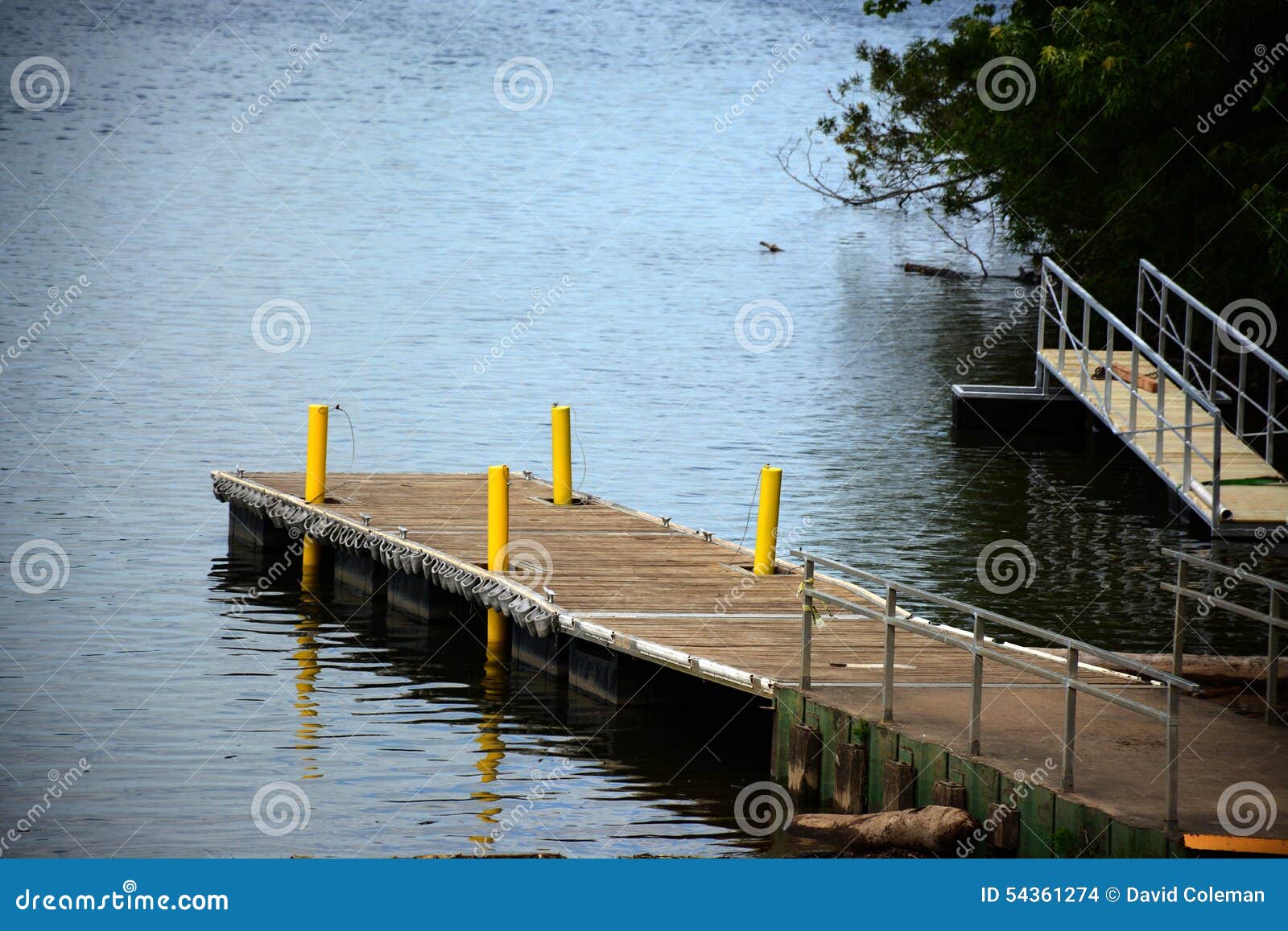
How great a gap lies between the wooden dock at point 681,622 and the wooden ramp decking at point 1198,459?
4.08 meters

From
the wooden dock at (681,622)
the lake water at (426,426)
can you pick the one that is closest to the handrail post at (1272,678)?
the wooden dock at (681,622)

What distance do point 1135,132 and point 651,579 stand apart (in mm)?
14322

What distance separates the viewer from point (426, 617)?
21016 mm

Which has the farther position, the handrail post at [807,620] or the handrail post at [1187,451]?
the handrail post at [1187,451]

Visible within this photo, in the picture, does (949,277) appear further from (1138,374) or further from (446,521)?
(446,521)

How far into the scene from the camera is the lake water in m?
16.6

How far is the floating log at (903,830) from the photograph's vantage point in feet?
43.8

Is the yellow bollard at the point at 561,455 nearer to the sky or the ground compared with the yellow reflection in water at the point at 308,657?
nearer to the sky

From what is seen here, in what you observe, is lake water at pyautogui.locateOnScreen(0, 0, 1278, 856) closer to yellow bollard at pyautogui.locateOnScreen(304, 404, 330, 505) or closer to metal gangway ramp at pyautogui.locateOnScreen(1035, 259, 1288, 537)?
yellow bollard at pyautogui.locateOnScreen(304, 404, 330, 505)

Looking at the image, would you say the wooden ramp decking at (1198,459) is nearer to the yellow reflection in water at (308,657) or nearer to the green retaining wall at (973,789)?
the green retaining wall at (973,789)

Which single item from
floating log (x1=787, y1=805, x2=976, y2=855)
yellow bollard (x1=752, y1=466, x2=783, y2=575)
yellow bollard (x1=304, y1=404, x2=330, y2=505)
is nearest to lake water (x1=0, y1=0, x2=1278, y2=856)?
floating log (x1=787, y1=805, x2=976, y2=855)

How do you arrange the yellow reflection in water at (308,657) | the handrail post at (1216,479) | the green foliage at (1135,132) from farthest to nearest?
the green foliage at (1135,132) < the handrail post at (1216,479) < the yellow reflection in water at (308,657)

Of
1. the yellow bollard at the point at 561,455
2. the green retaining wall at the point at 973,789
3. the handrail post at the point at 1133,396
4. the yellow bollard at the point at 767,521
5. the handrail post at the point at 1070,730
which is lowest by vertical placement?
the green retaining wall at the point at 973,789

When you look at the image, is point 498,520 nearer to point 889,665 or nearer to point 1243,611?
point 889,665
